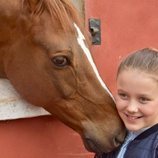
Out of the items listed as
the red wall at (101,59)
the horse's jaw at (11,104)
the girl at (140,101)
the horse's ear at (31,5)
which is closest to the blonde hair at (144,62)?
the girl at (140,101)

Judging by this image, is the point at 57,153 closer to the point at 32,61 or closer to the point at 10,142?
the point at 10,142

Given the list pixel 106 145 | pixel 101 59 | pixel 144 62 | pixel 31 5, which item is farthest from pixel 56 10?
pixel 101 59

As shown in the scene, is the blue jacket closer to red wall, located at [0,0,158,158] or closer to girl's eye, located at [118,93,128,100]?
girl's eye, located at [118,93,128,100]

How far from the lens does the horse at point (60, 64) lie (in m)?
2.01

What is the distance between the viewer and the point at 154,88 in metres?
1.73

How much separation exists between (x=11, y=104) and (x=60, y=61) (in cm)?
38

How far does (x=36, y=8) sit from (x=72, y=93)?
397 millimetres

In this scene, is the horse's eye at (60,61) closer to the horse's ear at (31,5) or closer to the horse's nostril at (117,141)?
the horse's ear at (31,5)

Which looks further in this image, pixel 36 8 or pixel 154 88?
pixel 36 8

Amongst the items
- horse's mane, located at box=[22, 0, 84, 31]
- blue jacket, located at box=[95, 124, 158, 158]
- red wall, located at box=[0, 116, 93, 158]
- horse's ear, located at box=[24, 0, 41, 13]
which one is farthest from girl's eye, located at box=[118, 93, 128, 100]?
red wall, located at box=[0, 116, 93, 158]

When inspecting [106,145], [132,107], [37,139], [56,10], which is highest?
[56,10]

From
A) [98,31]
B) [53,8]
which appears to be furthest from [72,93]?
[98,31]

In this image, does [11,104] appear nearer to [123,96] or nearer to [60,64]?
[60,64]

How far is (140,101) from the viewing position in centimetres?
174
